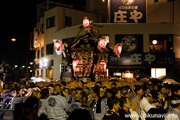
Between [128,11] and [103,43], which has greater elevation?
[128,11]

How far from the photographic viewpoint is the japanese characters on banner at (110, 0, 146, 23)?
90.1 ft

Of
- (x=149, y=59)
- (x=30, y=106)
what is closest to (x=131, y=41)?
(x=149, y=59)

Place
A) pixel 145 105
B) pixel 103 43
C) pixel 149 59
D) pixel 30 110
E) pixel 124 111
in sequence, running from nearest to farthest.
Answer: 1. pixel 30 110
2. pixel 124 111
3. pixel 145 105
4. pixel 103 43
5. pixel 149 59

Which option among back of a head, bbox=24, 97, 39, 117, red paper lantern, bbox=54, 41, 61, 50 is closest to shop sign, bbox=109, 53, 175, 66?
red paper lantern, bbox=54, 41, 61, 50

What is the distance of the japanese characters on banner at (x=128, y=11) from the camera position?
90.1ft

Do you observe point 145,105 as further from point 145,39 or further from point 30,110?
point 145,39

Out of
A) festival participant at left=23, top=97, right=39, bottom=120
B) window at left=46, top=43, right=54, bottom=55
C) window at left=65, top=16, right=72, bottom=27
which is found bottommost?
festival participant at left=23, top=97, right=39, bottom=120

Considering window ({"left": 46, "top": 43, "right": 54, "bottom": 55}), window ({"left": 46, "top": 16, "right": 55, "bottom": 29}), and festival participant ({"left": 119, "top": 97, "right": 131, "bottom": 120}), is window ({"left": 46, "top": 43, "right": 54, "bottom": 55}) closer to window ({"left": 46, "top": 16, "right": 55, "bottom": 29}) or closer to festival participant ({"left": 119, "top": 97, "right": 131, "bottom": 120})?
window ({"left": 46, "top": 16, "right": 55, "bottom": 29})

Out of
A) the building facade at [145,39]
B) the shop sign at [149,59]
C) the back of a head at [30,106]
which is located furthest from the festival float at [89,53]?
the back of a head at [30,106]

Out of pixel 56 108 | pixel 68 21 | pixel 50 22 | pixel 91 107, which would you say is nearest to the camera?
pixel 56 108

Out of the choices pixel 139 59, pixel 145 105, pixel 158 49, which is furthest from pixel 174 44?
pixel 145 105

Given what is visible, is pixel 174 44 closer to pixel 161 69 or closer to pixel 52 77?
pixel 161 69

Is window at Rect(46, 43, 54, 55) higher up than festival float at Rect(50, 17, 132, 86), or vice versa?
window at Rect(46, 43, 54, 55)

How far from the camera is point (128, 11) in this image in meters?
27.5
